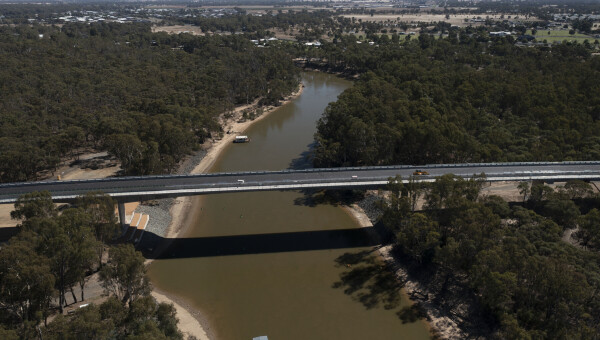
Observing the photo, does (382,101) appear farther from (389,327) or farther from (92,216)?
(92,216)

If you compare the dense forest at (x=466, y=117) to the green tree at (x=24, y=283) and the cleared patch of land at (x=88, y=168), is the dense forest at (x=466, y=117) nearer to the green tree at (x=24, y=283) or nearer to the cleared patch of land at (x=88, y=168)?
the cleared patch of land at (x=88, y=168)

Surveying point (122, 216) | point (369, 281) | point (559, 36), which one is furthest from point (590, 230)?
point (559, 36)

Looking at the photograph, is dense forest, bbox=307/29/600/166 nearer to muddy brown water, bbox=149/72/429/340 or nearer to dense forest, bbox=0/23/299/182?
muddy brown water, bbox=149/72/429/340

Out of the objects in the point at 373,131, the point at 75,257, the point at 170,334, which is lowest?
the point at 170,334

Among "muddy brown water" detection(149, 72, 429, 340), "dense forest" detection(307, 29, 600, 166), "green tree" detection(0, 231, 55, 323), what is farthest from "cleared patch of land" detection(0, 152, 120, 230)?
"dense forest" detection(307, 29, 600, 166)

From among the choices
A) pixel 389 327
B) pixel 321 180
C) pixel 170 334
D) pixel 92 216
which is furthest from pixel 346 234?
pixel 92 216

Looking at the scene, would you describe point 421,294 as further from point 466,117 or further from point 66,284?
point 466,117

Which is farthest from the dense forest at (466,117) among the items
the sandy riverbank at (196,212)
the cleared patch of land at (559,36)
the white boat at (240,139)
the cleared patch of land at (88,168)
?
the cleared patch of land at (559,36)
